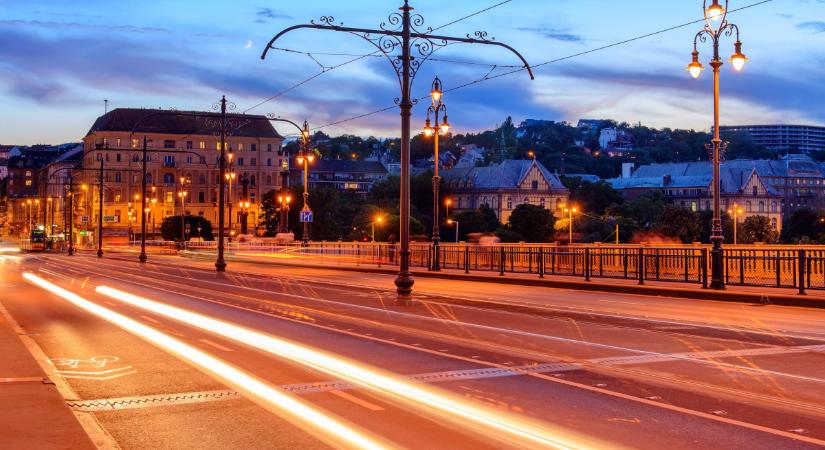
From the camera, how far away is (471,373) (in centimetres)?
1152

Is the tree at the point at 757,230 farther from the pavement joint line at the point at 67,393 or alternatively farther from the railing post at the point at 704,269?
the pavement joint line at the point at 67,393

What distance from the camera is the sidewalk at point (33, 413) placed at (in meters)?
7.45

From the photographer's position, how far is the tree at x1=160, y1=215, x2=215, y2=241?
410 feet

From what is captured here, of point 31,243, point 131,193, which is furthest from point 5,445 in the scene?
point 131,193

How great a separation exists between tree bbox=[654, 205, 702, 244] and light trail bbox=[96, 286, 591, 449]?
8270 cm

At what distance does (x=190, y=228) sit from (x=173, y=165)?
28.9 meters

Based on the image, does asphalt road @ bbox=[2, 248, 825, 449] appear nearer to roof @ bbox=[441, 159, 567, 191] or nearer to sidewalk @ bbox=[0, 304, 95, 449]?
sidewalk @ bbox=[0, 304, 95, 449]

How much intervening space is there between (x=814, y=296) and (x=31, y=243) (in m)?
106

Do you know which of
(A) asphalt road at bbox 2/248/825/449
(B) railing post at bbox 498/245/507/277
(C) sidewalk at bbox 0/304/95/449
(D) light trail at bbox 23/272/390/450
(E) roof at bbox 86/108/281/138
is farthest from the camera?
(E) roof at bbox 86/108/281/138

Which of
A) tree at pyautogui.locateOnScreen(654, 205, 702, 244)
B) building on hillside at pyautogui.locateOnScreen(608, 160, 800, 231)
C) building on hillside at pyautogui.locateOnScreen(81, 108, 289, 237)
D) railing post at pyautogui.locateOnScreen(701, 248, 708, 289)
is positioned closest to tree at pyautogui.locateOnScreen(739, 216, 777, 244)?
tree at pyautogui.locateOnScreen(654, 205, 702, 244)

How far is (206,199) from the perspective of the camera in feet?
522

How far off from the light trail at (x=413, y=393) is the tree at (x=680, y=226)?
82.7 metres

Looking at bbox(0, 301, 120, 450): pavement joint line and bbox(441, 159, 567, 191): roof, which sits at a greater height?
→ bbox(441, 159, 567, 191): roof

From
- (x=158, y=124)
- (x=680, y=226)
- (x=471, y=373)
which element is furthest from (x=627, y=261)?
(x=158, y=124)
